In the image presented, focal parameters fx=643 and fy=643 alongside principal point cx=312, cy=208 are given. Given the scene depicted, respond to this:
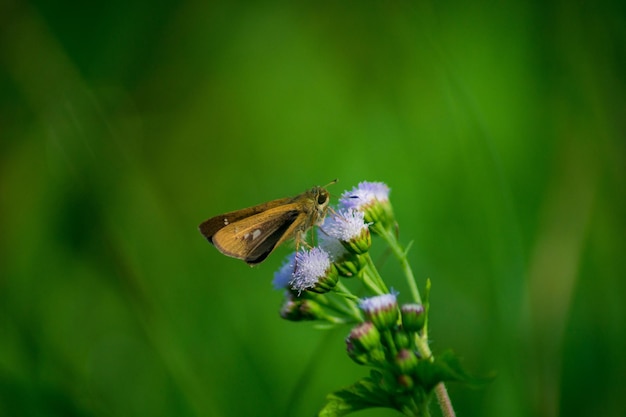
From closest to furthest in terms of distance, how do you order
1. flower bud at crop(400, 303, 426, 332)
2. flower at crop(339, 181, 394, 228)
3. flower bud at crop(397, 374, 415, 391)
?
flower bud at crop(397, 374, 415, 391), flower bud at crop(400, 303, 426, 332), flower at crop(339, 181, 394, 228)

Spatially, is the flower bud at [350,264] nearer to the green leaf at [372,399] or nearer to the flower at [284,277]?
the flower at [284,277]

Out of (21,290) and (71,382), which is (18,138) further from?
(71,382)

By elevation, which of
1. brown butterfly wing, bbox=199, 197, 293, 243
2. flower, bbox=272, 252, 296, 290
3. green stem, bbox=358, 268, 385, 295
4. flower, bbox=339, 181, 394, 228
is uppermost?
brown butterfly wing, bbox=199, 197, 293, 243

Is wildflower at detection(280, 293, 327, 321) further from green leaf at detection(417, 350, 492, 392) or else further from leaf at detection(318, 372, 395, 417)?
green leaf at detection(417, 350, 492, 392)

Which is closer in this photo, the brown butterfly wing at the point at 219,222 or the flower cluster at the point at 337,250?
the flower cluster at the point at 337,250

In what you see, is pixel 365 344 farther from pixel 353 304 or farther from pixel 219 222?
pixel 219 222

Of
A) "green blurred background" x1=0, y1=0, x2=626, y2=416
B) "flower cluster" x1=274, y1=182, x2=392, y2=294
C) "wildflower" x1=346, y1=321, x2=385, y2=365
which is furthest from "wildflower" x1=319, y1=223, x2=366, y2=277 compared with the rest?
"green blurred background" x1=0, y1=0, x2=626, y2=416

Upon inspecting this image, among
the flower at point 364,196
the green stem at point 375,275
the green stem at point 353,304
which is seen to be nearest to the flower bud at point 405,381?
the green stem at point 353,304
